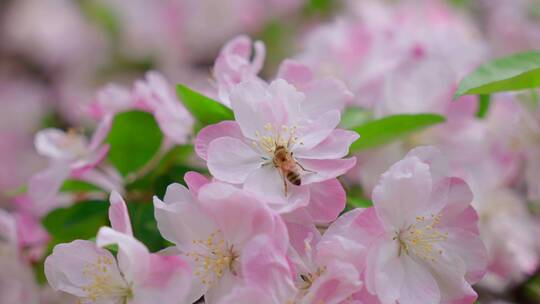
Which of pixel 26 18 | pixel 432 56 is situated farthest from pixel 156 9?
pixel 432 56

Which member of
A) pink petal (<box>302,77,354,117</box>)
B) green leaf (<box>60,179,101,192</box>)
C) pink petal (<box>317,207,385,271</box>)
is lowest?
green leaf (<box>60,179,101,192</box>)

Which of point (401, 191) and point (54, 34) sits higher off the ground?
point (401, 191)

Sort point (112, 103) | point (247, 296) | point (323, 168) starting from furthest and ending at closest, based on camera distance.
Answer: point (112, 103)
point (323, 168)
point (247, 296)

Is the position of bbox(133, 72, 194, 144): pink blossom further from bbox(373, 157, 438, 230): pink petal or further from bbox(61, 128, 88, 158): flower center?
bbox(373, 157, 438, 230): pink petal

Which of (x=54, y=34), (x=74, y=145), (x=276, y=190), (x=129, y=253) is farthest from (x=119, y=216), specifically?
(x=54, y=34)

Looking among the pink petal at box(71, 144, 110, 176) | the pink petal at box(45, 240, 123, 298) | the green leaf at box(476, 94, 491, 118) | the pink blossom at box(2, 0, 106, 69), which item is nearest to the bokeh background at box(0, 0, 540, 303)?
the pink blossom at box(2, 0, 106, 69)

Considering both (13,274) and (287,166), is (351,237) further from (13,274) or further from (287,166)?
(13,274)
